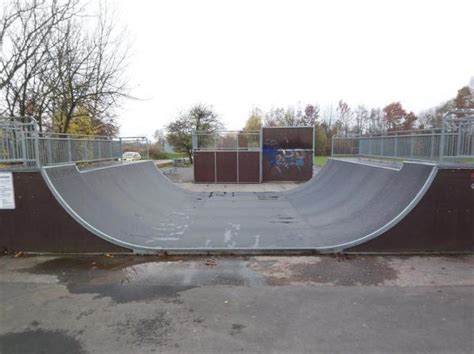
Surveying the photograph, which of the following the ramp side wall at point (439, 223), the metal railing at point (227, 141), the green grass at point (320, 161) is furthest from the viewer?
the green grass at point (320, 161)

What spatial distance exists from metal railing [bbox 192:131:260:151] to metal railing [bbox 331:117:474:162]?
26.4ft

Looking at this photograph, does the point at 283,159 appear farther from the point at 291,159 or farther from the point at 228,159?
the point at 228,159

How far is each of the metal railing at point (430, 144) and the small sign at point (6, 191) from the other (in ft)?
27.0

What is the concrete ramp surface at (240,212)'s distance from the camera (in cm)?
600

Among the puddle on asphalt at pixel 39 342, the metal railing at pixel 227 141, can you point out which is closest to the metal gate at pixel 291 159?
the metal railing at pixel 227 141

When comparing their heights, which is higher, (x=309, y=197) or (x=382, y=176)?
(x=382, y=176)

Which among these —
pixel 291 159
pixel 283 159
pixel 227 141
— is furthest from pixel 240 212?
pixel 291 159

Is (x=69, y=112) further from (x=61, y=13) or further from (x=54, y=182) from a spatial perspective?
(x=54, y=182)

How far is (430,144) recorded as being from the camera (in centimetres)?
698

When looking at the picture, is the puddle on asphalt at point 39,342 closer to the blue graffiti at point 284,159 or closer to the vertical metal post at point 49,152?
the vertical metal post at point 49,152

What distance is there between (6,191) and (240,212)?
6185 millimetres

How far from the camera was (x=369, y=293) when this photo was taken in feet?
13.8

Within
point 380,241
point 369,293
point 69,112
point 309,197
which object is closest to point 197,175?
point 69,112

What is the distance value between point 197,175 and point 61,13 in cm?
1084
